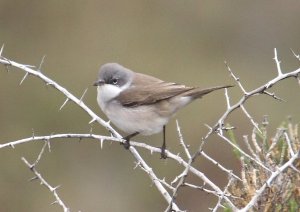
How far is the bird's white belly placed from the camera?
7.07m

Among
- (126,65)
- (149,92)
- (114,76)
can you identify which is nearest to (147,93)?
(149,92)

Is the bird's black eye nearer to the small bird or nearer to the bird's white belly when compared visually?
the small bird

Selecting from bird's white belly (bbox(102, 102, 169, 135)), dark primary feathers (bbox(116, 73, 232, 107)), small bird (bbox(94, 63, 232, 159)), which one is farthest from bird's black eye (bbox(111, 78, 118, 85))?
bird's white belly (bbox(102, 102, 169, 135))

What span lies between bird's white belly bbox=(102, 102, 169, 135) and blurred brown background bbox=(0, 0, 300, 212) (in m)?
5.85

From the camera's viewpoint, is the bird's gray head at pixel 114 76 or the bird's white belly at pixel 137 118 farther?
the bird's gray head at pixel 114 76

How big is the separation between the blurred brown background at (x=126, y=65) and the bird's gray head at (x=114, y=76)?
5690 mm

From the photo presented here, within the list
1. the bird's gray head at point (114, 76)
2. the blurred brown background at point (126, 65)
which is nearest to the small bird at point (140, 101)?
the bird's gray head at point (114, 76)

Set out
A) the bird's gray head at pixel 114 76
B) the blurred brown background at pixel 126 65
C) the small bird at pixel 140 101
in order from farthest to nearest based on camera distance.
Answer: the blurred brown background at pixel 126 65 < the bird's gray head at pixel 114 76 < the small bird at pixel 140 101

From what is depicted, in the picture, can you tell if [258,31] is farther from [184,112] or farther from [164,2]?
[184,112]

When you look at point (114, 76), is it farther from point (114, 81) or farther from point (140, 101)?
point (140, 101)

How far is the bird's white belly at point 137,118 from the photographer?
7074 millimetres

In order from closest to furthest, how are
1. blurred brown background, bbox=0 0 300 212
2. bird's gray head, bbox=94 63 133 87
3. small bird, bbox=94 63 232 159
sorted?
small bird, bbox=94 63 232 159
bird's gray head, bbox=94 63 133 87
blurred brown background, bbox=0 0 300 212

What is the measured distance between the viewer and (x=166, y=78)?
16.4 metres

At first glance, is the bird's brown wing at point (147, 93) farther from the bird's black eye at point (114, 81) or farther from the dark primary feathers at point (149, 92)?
the bird's black eye at point (114, 81)
